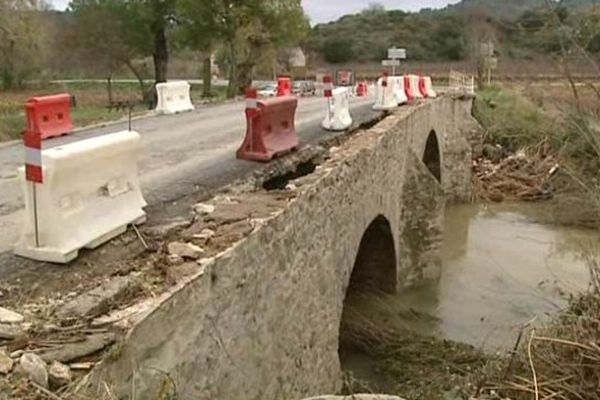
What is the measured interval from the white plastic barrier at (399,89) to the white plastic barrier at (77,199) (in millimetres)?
11684

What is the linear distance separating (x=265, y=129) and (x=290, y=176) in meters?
0.70

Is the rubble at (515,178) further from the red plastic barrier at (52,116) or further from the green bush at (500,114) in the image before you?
the red plastic barrier at (52,116)

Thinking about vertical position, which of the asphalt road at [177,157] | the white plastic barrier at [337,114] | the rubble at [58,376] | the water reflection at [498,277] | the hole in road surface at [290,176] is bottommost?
the water reflection at [498,277]

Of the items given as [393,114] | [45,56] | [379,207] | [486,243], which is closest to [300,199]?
[379,207]

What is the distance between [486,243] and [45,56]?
69.6 ft

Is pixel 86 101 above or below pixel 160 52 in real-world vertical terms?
below

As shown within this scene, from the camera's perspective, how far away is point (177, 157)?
8.87 m

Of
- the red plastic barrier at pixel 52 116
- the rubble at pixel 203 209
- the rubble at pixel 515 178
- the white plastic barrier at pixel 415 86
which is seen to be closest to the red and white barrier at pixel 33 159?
the rubble at pixel 203 209

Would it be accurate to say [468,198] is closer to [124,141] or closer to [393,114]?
[393,114]

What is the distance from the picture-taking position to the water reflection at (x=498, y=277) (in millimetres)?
12766

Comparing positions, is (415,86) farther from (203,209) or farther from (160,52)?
(160,52)

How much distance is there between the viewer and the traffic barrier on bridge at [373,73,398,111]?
52.1ft

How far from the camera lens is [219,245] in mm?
5035

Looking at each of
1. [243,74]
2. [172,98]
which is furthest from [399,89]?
[243,74]
